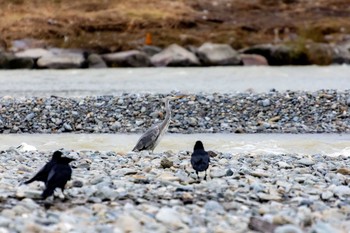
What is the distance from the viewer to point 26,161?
439 inches

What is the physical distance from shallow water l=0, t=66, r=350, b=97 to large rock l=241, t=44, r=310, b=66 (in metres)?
2.17

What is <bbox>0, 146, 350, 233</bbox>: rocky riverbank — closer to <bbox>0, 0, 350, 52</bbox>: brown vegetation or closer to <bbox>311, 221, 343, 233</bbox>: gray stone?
<bbox>311, 221, 343, 233</bbox>: gray stone

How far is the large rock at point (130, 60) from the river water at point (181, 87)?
2.68 metres

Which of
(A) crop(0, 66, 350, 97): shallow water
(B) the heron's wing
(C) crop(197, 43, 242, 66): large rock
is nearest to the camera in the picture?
(B) the heron's wing

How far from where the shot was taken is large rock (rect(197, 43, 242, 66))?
144 ft

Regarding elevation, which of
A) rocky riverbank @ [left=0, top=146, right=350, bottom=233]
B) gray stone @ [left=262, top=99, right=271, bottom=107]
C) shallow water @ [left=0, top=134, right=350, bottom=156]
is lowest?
shallow water @ [left=0, top=134, right=350, bottom=156]

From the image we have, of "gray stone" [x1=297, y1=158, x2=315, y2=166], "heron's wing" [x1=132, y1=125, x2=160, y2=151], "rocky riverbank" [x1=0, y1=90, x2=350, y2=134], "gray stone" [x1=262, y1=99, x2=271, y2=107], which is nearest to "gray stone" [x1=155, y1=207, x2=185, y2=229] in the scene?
"gray stone" [x1=297, y1=158, x2=315, y2=166]

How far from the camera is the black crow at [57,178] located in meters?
7.55

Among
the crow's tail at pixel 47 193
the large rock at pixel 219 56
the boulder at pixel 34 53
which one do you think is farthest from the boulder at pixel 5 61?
the crow's tail at pixel 47 193

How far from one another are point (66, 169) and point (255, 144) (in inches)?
320

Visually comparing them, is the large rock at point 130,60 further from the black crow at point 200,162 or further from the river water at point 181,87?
the black crow at point 200,162

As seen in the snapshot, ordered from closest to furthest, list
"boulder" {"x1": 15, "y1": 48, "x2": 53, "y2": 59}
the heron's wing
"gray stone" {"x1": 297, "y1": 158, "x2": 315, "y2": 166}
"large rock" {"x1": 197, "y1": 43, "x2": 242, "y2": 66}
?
1. "gray stone" {"x1": 297, "y1": 158, "x2": 315, "y2": 166}
2. the heron's wing
3. "boulder" {"x1": 15, "y1": 48, "x2": 53, "y2": 59}
4. "large rock" {"x1": 197, "y1": 43, "x2": 242, "y2": 66}

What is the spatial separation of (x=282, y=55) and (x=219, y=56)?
3.66 metres

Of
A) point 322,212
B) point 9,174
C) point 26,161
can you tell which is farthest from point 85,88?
point 322,212
